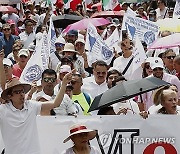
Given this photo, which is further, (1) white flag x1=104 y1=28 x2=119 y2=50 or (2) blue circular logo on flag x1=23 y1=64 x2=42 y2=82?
(1) white flag x1=104 y1=28 x2=119 y2=50

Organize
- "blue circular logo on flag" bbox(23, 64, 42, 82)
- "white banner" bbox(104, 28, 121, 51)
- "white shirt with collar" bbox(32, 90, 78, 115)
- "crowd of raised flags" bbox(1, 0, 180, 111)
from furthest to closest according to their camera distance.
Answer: "white banner" bbox(104, 28, 121, 51)
"crowd of raised flags" bbox(1, 0, 180, 111)
"blue circular logo on flag" bbox(23, 64, 42, 82)
"white shirt with collar" bbox(32, 90, 78, 115)

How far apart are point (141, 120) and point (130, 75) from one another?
244 cm

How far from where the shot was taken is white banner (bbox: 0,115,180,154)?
28.7 feet

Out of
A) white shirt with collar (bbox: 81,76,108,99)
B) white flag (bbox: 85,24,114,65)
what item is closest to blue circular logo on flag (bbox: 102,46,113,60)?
white flag (bbox: 85,24,114,65)

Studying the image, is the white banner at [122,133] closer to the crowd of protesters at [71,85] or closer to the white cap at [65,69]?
the crowd of protesters at [71,85]

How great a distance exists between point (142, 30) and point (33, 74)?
2.99 m

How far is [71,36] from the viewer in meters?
13.2

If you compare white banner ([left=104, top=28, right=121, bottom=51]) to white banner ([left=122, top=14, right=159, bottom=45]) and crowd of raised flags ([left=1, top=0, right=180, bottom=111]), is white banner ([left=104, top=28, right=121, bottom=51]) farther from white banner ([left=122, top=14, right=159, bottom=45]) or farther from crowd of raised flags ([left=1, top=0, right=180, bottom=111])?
white banner ([left=122, top=14, right=159, bottom=45])

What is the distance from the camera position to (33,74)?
10.6 m

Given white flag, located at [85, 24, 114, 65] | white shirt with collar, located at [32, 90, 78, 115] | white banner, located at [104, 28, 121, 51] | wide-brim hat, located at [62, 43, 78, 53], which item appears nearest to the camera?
white shirt with collar, located at [32, 90, 78, 115]

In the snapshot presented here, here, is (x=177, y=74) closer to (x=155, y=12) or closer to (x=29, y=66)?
(x=29, y=66)

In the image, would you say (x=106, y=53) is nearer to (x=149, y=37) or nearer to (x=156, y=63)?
(x=149, y=37)

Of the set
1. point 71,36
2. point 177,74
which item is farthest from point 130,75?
point 71,36

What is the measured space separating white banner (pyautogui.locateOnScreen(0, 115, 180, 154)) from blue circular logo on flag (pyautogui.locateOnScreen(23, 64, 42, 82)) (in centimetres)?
183
